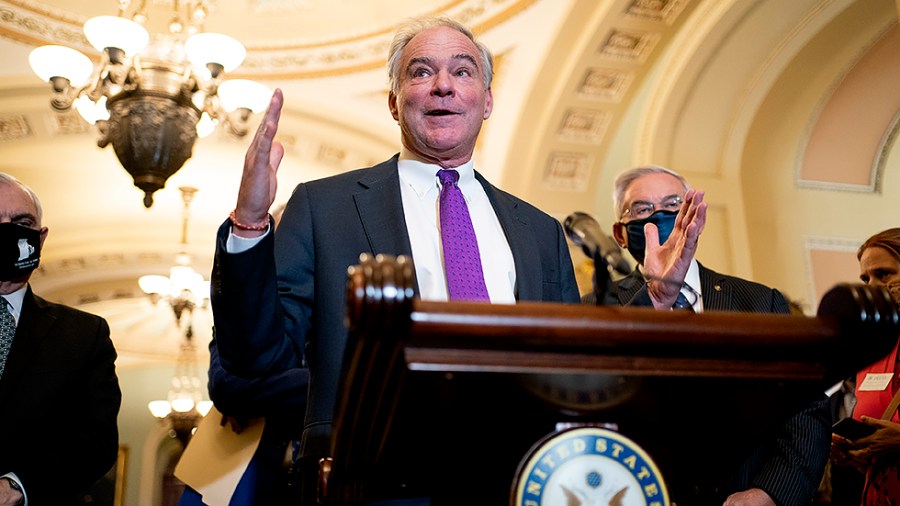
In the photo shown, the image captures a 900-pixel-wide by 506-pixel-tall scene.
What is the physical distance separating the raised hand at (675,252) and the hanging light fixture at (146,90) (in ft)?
12.4

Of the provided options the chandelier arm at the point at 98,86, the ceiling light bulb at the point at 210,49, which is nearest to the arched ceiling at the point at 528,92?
the chandelier arm at the point at 98,86

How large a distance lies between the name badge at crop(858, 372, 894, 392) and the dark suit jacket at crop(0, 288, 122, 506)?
7.33 ft

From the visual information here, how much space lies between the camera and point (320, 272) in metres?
1.45

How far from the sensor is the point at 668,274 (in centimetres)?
154

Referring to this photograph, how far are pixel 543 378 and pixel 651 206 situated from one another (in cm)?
184

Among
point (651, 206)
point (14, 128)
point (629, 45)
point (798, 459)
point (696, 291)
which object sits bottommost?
point (798, 459)

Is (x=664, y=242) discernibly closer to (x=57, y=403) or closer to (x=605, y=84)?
(x=57, y=403)

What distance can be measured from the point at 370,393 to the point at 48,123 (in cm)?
763

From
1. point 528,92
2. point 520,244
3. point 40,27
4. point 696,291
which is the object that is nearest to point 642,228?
point 696,291

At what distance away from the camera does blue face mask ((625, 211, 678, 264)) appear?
8.11ft

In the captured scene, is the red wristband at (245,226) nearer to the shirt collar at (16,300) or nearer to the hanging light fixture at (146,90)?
the shirt collar at (16,300)

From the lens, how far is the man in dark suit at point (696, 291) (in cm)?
155

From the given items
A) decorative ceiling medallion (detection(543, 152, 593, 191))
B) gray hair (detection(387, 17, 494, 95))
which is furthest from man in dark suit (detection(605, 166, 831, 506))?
decorative ceiling medallion (detection(543, 152, 593, 191))

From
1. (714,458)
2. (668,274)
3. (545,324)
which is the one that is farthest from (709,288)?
(545,324)
